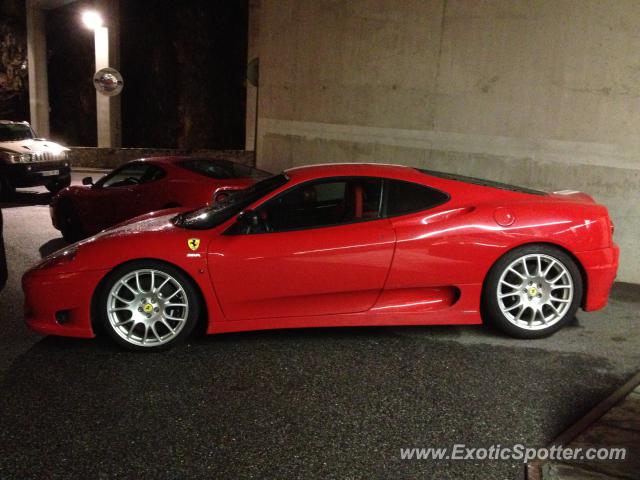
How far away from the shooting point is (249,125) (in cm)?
2381

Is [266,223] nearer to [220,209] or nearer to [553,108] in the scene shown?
[220,209]

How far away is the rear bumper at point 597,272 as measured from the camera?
444cm

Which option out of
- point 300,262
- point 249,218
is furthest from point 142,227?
point 300,262

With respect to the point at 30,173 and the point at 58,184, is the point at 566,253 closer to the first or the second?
the point at 30,173

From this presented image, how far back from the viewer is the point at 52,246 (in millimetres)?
7824

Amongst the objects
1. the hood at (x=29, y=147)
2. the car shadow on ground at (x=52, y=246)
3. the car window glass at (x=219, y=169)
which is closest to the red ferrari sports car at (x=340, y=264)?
the car window glass at (x=219, y=169)

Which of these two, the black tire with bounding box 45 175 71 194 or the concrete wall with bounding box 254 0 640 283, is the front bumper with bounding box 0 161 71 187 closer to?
the black tire with bounding box 45 175 71 194

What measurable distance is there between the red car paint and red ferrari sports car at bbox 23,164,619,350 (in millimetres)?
2766

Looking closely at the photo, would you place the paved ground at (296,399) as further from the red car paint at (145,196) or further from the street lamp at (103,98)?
the street lamp at (103,98)

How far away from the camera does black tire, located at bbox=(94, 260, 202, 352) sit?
420 cm

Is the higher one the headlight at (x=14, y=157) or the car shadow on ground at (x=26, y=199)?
the headlight at (x=14, y=157)

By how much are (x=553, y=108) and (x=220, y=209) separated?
401cm

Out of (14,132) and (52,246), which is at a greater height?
(14,132)

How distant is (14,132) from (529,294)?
12.1 m
